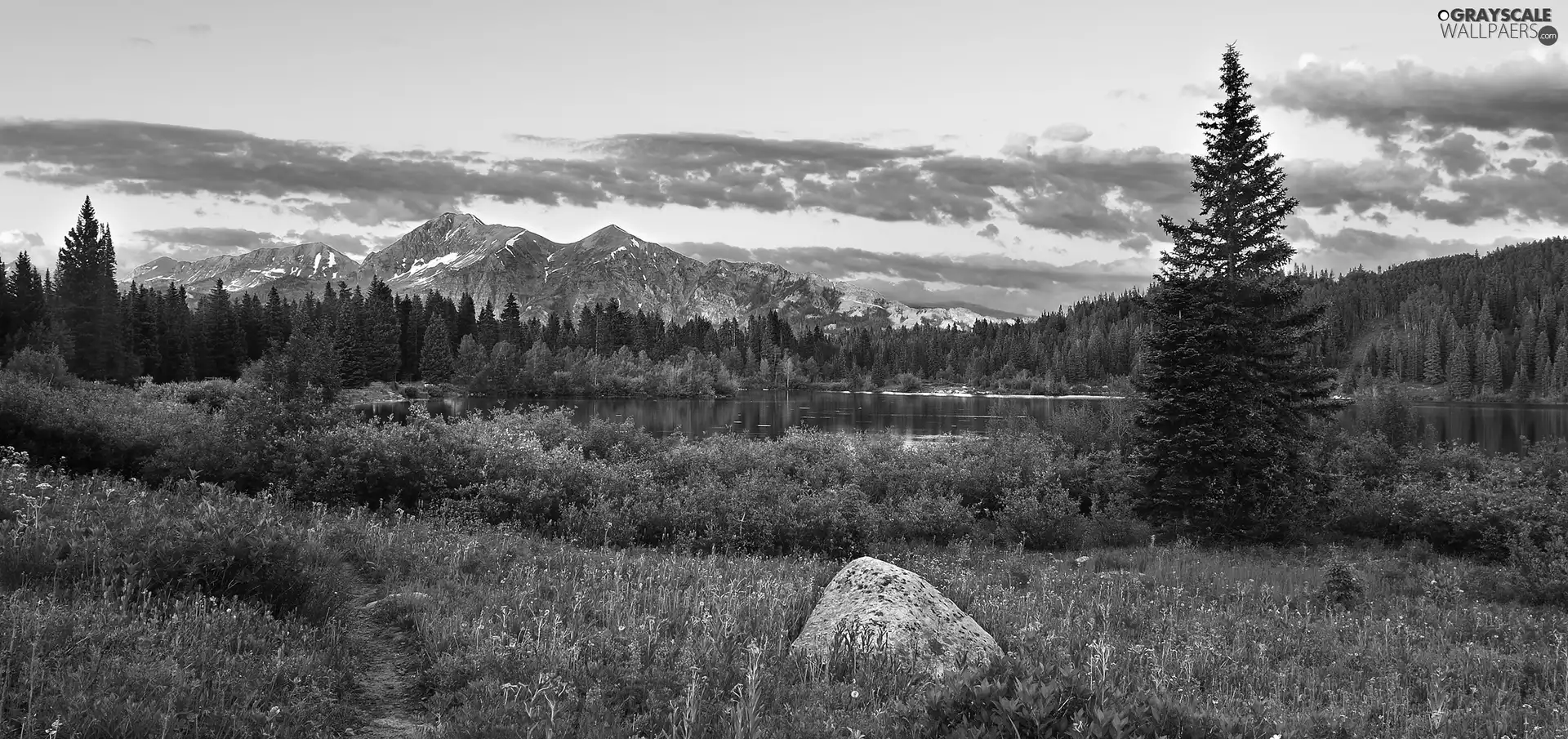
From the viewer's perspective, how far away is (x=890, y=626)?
324 inches

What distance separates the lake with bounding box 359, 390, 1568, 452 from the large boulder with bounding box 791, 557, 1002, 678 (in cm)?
3864

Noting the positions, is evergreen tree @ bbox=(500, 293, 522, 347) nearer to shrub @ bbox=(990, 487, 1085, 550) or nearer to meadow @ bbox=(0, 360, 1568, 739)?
meadow @ bbox=(0, 360, 1568, 739)

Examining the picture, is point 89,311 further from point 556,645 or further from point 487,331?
point 556,645

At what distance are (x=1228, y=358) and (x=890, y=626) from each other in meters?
19.8

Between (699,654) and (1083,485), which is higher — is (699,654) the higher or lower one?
the higher one

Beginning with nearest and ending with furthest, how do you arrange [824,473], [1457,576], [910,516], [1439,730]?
1. [1439,730]
2. [1457,576]
3. [910,516]
4. [824,473]

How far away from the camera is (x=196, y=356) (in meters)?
111

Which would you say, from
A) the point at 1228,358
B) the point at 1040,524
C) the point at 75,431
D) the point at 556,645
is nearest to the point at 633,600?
the point at 556,645

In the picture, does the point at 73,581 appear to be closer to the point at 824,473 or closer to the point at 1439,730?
the point at 1439,730

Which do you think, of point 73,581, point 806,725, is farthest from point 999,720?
point 73,581

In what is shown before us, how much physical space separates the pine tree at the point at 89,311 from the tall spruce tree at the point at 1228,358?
317 ft

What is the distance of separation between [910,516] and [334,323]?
139 meters

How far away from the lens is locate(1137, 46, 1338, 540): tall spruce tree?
79.5ft

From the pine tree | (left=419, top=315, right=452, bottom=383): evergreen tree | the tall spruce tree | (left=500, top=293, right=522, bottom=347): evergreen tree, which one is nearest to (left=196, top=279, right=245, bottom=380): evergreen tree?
the pine tree
